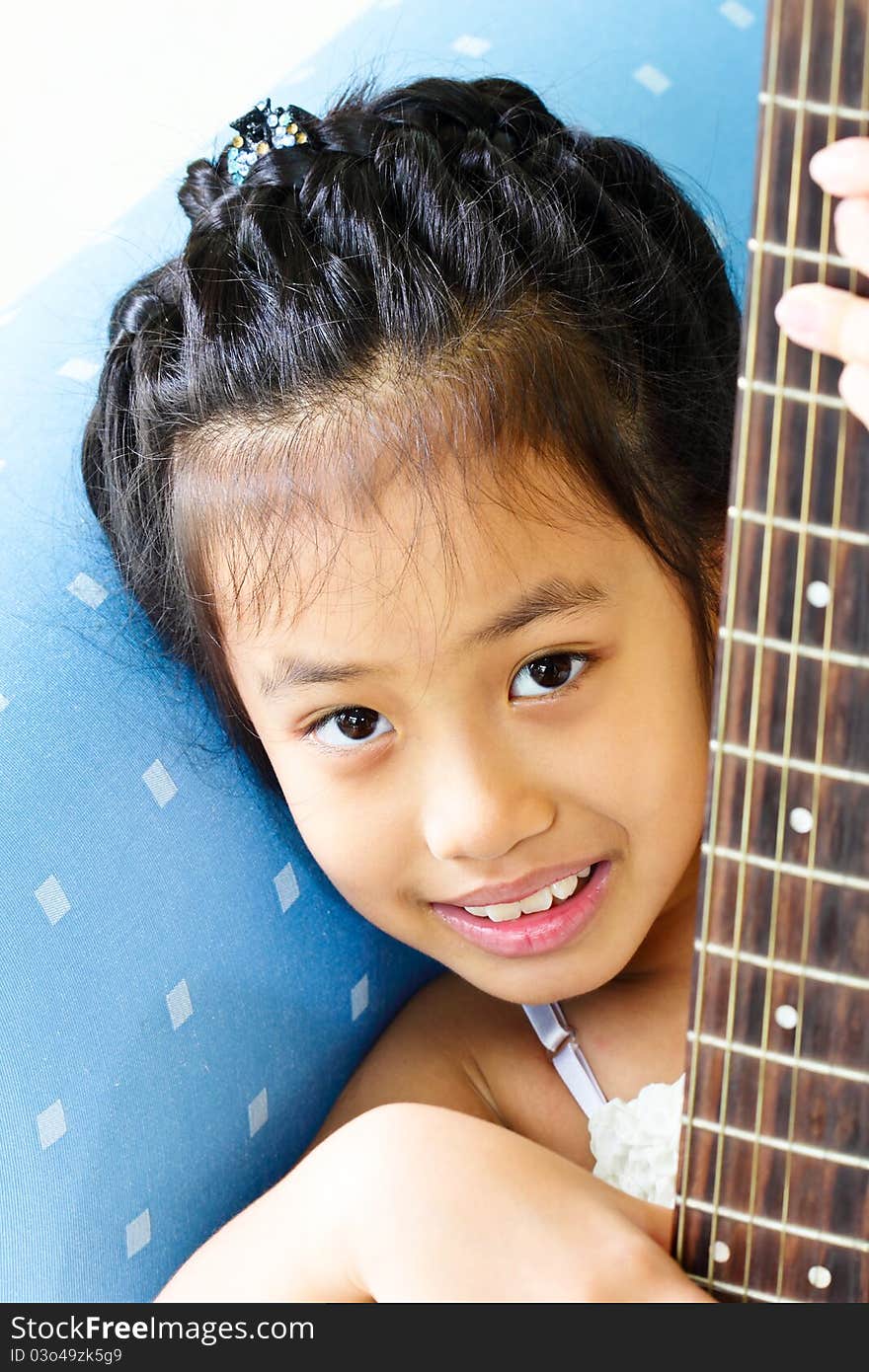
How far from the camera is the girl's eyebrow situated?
0.76 meters

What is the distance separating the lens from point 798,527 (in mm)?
549

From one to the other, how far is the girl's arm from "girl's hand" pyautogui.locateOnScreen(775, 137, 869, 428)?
0.32 metres

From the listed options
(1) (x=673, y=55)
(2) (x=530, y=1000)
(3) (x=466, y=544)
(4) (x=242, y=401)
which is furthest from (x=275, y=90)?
(2) (x=530, y=1000)

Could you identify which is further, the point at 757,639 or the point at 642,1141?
the point at 642,1141

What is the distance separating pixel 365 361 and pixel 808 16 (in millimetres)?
315

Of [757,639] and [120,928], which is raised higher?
[757,639]

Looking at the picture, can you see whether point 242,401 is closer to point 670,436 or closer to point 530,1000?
point 670,436

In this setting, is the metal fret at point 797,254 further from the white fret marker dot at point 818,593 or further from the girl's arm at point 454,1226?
the girl's arm at point 454,1226

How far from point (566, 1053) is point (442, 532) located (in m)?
0.38

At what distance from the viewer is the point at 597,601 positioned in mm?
788

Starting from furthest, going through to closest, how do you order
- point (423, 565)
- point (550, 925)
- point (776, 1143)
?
point (550, 925), point (423, 565), point (776, 1143)

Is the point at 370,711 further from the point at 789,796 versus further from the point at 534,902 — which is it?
the point at 789,796

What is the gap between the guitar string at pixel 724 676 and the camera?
1.72ft

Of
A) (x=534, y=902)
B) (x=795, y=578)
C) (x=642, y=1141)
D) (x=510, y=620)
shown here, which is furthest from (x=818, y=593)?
(x=642, y=1141)
